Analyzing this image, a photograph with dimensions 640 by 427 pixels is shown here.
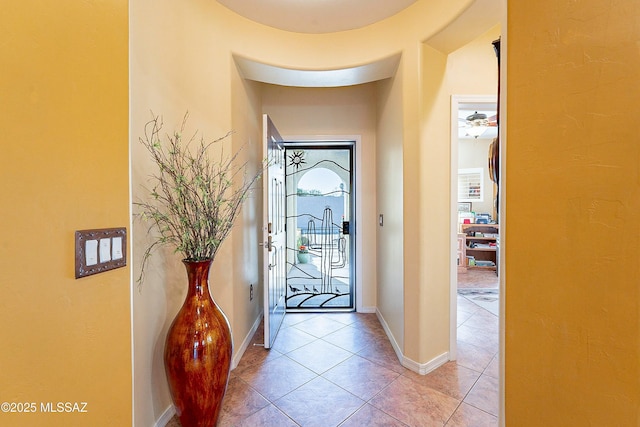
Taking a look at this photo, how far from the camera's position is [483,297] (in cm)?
389

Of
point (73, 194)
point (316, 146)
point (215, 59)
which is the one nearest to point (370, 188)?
point (316, 146)

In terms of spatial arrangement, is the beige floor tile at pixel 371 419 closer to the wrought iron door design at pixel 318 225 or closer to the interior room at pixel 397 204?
the interior room at pixel 397 204

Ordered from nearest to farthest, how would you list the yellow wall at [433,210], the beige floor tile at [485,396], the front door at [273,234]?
the beige floor tile at [485,396] → the yellow wall at [433,210] → the front door at [273,234]

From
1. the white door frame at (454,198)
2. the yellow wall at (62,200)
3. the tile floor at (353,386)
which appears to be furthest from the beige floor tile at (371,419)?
the yellow wall at (62,200)

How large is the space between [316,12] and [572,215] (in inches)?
83.6

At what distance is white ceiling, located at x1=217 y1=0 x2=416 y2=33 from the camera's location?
1.93 meters

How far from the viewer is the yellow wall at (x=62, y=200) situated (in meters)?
0.63

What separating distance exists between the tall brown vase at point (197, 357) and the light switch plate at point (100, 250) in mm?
472

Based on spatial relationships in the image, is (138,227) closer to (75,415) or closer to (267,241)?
(75,415)

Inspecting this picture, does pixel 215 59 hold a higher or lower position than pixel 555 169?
higher

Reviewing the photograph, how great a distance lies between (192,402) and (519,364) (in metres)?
1.52

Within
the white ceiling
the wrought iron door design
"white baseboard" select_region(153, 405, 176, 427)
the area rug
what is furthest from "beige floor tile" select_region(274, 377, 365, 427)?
the white ceiling

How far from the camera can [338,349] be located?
7.86 feet

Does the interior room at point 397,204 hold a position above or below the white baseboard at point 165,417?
above
